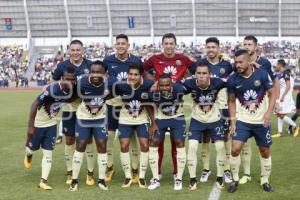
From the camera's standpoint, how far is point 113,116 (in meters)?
7.94

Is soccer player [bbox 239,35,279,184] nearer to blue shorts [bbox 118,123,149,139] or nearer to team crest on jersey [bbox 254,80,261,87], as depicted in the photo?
team crest on jersey [bbox 254,80,261,87]

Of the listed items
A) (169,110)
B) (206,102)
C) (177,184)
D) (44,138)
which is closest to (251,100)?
(206,102)

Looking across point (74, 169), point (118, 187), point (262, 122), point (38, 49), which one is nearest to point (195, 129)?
point (262, 122)

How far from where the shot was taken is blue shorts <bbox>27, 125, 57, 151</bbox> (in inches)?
296

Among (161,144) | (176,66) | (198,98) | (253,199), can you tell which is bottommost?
(253,199)

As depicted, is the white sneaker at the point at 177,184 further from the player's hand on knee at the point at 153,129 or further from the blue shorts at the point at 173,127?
the player's hand on knee at the point at 153,129

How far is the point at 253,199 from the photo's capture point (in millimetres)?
6633

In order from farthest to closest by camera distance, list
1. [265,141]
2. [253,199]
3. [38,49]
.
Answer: [38,49] < [265,141] < [253,199]

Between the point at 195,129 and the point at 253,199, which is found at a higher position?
the point at 195,129

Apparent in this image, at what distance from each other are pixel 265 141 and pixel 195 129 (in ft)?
3.57

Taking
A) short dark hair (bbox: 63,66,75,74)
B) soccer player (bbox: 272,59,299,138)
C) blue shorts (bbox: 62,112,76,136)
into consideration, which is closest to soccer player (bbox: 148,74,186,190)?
short dark hair (bbox: 63,66,75,74)

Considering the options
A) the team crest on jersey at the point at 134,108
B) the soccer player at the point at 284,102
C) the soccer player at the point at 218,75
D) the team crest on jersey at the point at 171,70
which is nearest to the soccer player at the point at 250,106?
the soccer player at the point at 218,75

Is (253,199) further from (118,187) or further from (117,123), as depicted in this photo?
(117,123)

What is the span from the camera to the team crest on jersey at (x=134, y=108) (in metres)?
7.47
